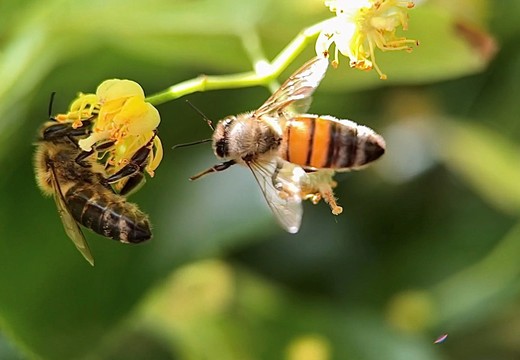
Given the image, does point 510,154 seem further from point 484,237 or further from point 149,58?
point 149,58

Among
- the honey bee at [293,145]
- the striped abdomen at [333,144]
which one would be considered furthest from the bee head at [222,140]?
the striped abdomen at [333,144]

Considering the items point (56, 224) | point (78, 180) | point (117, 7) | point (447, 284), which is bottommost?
point (447, 284)

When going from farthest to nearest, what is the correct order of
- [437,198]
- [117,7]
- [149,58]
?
1. [437,198]
2. [149,58]
3. [117,7]

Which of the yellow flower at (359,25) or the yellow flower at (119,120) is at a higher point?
the yellow flower at (359,25)

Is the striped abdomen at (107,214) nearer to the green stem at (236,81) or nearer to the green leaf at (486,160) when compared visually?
the green stem at (236,81)

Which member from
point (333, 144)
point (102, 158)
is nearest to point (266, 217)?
point (102, 158)

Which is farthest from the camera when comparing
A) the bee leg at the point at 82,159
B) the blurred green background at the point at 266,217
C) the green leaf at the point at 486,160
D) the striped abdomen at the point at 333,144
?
the green leaf at the point at 486,160

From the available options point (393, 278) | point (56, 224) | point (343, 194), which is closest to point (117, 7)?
point (56, 224)

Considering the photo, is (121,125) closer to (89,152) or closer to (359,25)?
(89,152)
